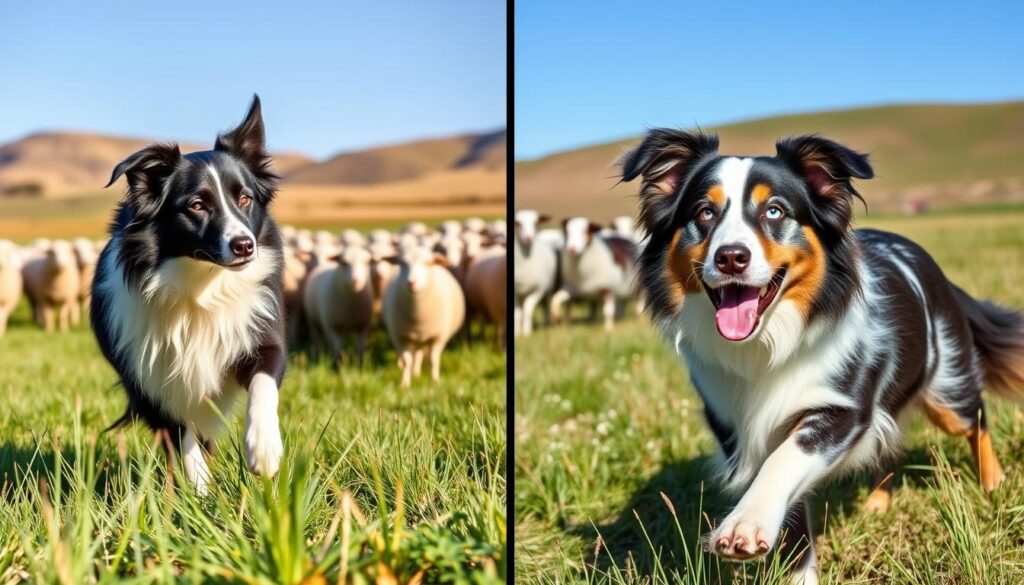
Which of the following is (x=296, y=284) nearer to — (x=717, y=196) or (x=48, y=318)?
(x=48, y=318)

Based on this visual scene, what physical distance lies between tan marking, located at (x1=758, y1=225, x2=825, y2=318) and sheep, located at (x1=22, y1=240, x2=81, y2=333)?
1062 centimetres

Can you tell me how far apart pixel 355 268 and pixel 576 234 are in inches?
222

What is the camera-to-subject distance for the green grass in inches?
97.3

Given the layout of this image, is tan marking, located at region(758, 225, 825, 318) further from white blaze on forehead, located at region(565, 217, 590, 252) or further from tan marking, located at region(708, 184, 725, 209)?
white blaze on forehead, located at region(565, 217, 590, 252)

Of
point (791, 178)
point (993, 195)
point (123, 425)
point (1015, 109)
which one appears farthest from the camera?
point (1015, 109)

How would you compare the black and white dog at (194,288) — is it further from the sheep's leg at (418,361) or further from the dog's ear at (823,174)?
the sheep's leg at (418,361)

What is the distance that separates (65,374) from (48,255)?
6668 mm

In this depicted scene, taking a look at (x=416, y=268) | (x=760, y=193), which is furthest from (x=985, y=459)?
(x=416, y=268)

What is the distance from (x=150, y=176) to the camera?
11.2ft

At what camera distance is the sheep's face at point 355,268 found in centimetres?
792

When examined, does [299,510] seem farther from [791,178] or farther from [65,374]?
[65,374]

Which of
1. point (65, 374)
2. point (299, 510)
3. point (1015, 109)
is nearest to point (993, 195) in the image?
point (1015, 109)

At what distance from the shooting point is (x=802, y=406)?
10.4 ft

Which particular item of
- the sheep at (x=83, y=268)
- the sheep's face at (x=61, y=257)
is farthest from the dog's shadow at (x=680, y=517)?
the sheep's face at (x=61, y=257)
